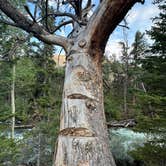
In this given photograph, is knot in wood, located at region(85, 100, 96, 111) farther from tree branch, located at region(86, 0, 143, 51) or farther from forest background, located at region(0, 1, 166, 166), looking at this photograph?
forest background, located at region(0, 1, 166, 166)

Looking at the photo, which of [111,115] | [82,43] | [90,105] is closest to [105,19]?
[82,43]

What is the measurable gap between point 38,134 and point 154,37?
4.75 metres

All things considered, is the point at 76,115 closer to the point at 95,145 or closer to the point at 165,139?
the point at 95,145

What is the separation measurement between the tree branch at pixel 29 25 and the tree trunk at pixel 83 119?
0.36m

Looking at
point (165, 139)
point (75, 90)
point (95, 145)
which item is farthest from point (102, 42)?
point (165, 139)

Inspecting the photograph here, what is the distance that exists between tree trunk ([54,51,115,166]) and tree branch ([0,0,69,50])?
0.36m

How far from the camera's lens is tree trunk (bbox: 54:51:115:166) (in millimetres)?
1549

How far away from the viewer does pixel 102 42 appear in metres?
1.96

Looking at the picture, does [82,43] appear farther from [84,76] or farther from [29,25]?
[29,25]

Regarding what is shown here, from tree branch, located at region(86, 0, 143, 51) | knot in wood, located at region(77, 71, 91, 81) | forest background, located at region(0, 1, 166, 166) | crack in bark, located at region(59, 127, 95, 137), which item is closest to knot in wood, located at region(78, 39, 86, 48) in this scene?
tree branch, located at region(86, 0, 143, 51)

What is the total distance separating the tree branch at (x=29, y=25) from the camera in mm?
2256

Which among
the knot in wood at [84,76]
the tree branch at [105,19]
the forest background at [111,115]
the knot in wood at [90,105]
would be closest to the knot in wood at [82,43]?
the tree branch at [105,19]

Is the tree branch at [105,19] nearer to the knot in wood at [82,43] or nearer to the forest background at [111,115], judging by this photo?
the knot in wood at [82,43]

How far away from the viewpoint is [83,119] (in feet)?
5.43
